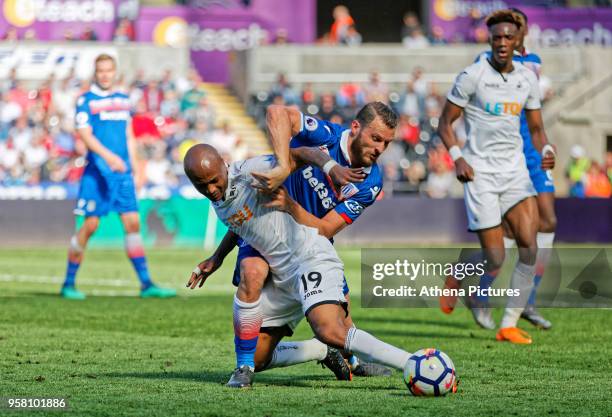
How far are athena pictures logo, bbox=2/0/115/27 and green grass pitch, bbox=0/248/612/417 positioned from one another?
58.0 ft

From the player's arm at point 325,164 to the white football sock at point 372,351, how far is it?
88 centimetres

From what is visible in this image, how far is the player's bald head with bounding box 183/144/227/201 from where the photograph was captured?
7.02m

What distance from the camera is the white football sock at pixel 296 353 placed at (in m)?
8.02

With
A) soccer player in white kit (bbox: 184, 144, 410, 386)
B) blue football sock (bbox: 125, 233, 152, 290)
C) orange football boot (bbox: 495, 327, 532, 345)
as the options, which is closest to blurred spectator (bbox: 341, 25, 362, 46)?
blue football sock (bbox: 125, 233, 152, 290)

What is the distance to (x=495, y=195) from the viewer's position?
35.7ft

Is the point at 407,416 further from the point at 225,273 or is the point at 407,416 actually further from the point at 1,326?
the point at 225,273

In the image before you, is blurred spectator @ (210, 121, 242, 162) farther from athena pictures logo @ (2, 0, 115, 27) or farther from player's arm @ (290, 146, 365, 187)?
player's arm @ (290, 146, 365, 187)

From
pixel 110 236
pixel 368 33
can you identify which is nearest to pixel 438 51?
pixel 368 33

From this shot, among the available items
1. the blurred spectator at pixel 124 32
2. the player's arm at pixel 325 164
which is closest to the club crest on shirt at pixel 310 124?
the player's arm at pixel 325 164

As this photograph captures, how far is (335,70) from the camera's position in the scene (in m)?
31.5

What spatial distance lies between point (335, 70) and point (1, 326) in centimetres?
2104

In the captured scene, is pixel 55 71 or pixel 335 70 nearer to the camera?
pixel 55 71

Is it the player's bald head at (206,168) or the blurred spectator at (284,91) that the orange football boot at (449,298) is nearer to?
the player's bald head at (206,168)

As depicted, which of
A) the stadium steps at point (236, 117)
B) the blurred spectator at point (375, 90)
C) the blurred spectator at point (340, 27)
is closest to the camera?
the blurred spectator at point (375, 90)
